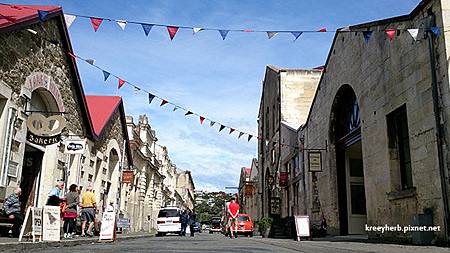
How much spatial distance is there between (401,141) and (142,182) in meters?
26.5

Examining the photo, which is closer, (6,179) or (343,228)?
(6,179)

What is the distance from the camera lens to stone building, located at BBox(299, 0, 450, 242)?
10398mm

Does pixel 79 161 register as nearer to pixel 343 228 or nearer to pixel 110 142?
pixel 110 142

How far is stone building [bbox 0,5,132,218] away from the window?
10209 mm

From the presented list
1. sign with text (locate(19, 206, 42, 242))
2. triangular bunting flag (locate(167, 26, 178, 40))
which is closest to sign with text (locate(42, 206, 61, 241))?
sign with text (locate(19, 206, 42, 242))

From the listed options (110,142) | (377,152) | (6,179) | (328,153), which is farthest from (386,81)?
(110,142)

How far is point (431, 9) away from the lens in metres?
10.9

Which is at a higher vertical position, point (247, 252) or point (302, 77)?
point (302, 77)

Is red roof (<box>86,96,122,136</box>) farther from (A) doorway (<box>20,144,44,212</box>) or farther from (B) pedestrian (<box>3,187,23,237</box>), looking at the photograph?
(B) pedestrian (<box>3,187,23,237</box>)

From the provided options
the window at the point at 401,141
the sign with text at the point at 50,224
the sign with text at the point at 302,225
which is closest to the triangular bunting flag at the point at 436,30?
the window at the point at 401,141

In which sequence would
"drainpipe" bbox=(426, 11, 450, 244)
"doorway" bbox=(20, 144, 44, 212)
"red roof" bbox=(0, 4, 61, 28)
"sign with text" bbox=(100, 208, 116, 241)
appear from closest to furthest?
"drainpipe" bbox=(426, 11, 450, 244), "red roof" bbox=(0, 4, 61, 28), "sign with text" bbox=(100, 208, 116, 241), "doorway" bbox=(20, 144, 44, 212)

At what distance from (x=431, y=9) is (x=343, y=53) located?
730 cm

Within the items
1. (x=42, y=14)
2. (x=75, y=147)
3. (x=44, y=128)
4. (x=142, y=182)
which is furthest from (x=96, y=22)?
(x=142, y=182)

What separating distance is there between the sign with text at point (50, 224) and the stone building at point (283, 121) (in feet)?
65.8
